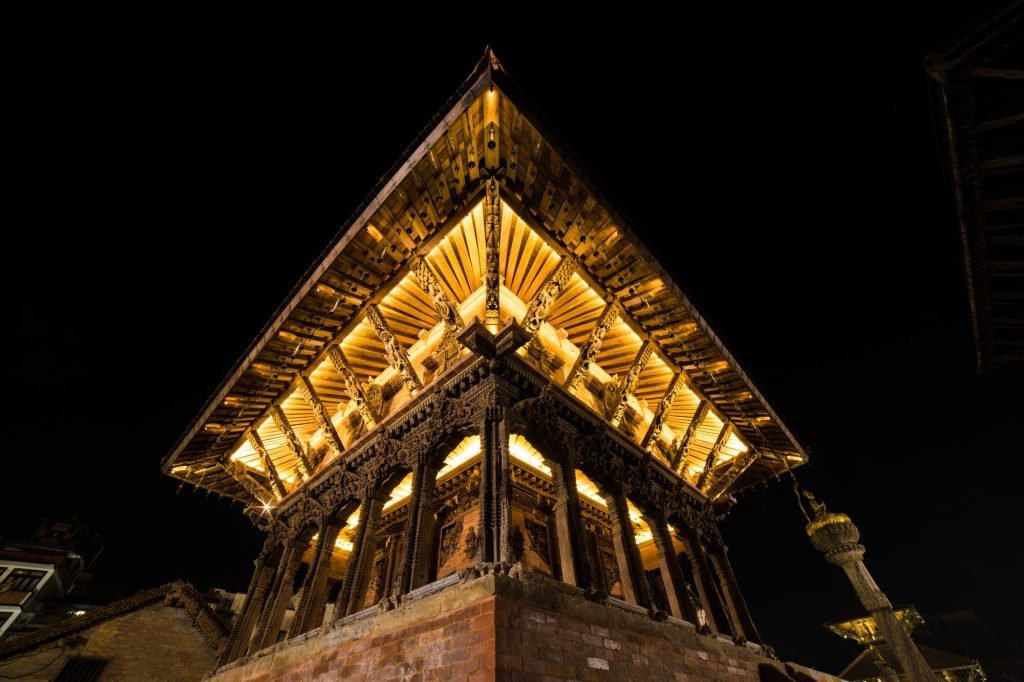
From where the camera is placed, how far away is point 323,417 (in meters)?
10.7

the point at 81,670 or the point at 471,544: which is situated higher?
the point at 471,544

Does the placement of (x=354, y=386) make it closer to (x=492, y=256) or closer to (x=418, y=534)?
(x=418, y=534)

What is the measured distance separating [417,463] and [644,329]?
6215mm

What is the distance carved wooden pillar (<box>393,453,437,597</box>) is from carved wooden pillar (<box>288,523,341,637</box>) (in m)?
2.78

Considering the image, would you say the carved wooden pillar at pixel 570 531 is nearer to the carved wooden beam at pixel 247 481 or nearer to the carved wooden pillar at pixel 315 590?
the carved wooden pillar at pixel 315 590

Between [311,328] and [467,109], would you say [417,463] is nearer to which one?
[311,328]

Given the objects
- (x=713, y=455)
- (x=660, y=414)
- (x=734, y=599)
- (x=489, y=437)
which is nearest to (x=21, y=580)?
(x=489, y=437)

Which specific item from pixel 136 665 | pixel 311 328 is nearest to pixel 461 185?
pixel 311 328

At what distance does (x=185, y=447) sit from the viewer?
11.9 meters

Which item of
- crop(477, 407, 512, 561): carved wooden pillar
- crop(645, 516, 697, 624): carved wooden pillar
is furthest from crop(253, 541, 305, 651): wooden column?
crop(645, 516, 697, 624): carved wooden pillar

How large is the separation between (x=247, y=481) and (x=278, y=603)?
5266mm

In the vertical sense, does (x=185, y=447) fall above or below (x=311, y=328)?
below

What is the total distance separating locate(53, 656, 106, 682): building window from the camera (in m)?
12.5

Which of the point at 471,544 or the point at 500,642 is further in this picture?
the point at 471,544
